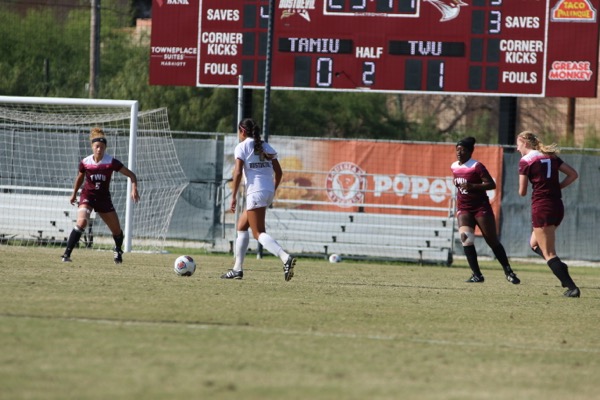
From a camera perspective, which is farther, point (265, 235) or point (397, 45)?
point (397, 45)

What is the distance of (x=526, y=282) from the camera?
51.3ft

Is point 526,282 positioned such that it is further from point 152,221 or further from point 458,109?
point 458,109

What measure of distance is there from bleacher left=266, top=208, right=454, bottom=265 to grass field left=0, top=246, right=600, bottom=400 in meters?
7.40

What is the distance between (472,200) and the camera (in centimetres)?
1446

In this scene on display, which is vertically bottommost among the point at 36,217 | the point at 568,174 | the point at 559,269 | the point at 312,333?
the point at 36,217

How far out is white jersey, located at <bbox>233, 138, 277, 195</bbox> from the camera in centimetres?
1259

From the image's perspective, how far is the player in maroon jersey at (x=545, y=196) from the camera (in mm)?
12203

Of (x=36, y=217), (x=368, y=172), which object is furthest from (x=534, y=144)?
(x=36, y=217)

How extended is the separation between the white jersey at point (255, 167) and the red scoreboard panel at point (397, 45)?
922cm

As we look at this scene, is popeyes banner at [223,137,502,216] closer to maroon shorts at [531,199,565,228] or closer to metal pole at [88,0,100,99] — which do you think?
maroon shorts at [531,199,565,228]

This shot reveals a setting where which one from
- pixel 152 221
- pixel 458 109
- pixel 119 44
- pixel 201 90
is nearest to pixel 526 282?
pixel 152 221

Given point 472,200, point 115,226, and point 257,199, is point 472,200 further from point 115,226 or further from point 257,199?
point 115,226

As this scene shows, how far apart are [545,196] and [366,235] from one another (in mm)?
8660

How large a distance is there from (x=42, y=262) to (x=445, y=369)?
8.91m
